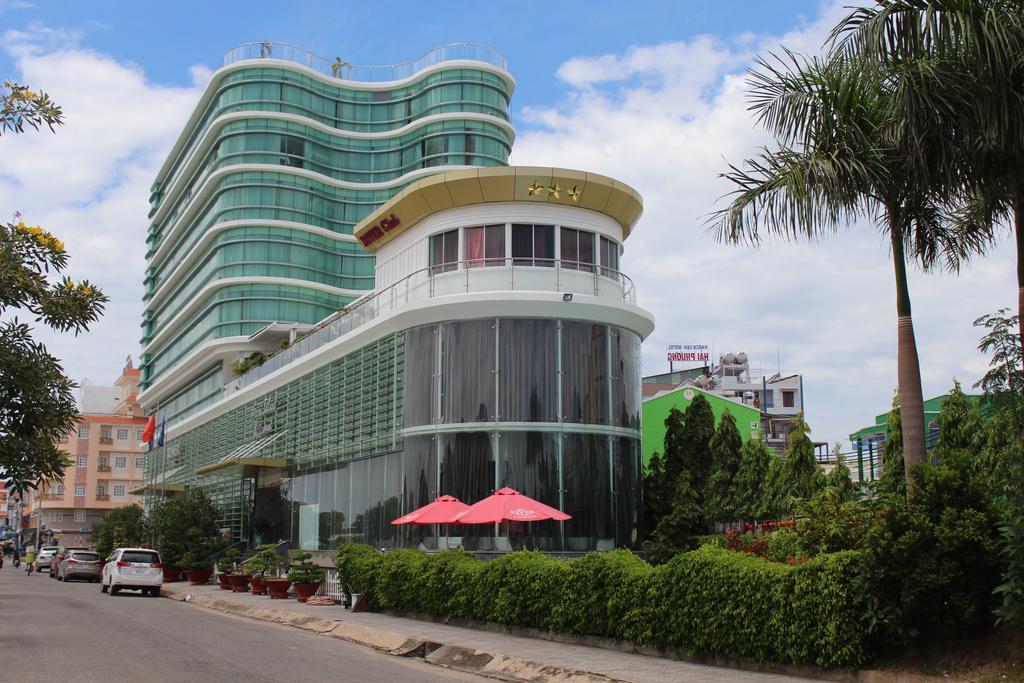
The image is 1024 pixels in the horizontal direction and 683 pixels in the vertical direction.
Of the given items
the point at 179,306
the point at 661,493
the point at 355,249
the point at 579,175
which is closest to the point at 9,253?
the point at 579,175

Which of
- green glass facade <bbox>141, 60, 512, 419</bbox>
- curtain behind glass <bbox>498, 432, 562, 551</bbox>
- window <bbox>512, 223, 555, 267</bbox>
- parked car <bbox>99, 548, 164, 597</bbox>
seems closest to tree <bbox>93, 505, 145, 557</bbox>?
green glass facade <bbox>141, 60, 512, 419</bbox>

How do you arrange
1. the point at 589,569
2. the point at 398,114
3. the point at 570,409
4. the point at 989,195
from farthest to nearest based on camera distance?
the point at 398,114 < the point at 570,409 < the point at 589,569 < the point at 989,195

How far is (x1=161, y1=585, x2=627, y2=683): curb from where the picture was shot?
13.6 metres

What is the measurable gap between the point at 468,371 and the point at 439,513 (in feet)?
18.6

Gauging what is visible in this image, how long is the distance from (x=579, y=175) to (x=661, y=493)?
1012 centimetres

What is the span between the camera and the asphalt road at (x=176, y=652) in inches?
513

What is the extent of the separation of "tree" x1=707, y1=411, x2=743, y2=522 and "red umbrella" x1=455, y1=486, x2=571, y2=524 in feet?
39.4

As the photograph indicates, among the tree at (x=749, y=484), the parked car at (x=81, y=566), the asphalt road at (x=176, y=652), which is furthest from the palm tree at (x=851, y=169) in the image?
the parked car at (x=81, y=566)

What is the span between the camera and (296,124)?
74.2m

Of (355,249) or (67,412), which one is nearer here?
(67,412)

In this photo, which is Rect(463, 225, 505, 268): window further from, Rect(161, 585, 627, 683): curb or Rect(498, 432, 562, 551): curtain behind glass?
Rect(161, 585, 627, 683): curb

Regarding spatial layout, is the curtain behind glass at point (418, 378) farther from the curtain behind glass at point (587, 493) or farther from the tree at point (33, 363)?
the tree at point (33, 363)

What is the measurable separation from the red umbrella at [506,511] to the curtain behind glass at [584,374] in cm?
572

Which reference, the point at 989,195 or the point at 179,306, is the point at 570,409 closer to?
the point at 989,195
